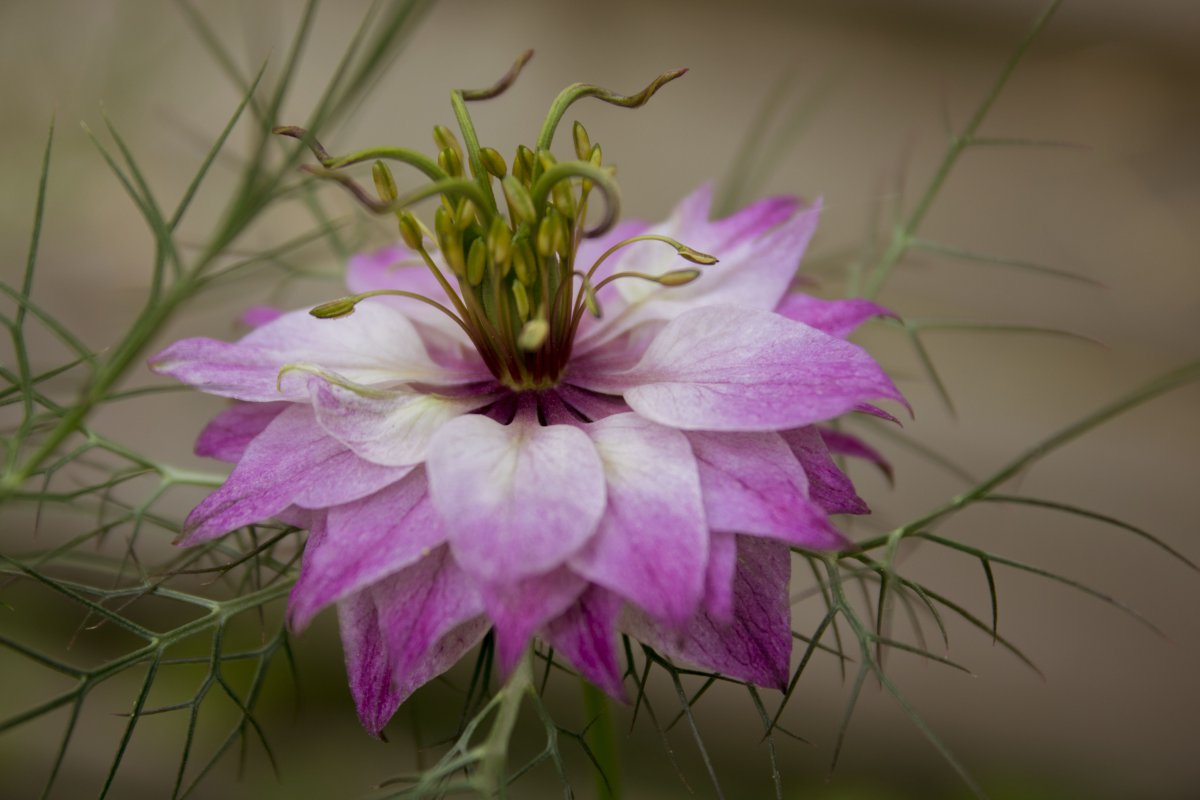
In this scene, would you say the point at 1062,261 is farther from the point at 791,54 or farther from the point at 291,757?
the point at 291,757

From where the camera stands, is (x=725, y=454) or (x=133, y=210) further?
(x=133, y=210)

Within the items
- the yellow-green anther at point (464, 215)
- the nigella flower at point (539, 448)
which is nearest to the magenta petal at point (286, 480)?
the nigella flower at point (539, 448)

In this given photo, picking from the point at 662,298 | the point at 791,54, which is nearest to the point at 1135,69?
the point at 791,54

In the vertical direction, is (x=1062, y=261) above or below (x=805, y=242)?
above

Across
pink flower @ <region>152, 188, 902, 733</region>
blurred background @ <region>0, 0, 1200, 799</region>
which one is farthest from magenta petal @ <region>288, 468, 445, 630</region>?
blurred background @ <region>0, 0, 1200, 799</region>

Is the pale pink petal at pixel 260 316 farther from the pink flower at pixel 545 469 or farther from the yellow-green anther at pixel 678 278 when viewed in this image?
the yellow-green anther at pixel 678 278

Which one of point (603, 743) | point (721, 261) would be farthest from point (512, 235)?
point (603, 743)
